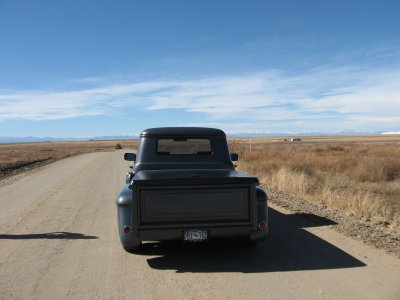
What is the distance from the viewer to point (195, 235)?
220 inches

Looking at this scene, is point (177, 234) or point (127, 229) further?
point (127, 229)

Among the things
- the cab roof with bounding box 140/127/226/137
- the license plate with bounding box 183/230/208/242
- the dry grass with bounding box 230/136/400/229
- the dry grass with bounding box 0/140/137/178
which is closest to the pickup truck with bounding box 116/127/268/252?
the license plate with bounding box 183/230/208/242

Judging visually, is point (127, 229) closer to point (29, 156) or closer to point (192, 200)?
point (192, 200)

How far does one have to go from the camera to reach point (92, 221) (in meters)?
9.05

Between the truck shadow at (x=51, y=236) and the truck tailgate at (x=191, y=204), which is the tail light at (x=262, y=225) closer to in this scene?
the truck tailgate at (x=191, y=204)

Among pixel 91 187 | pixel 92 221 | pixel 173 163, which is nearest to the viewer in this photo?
pixel 173 163

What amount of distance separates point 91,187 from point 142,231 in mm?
10227

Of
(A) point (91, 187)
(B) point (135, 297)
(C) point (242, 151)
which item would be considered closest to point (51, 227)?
(B) point (135, 297)

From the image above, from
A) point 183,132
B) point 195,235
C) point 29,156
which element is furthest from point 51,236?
point 29,156

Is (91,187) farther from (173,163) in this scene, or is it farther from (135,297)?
(135,297)

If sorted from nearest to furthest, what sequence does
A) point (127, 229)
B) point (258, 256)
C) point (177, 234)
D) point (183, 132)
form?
point (177, 234) → point (127, 229) → point (258, 256) → point (183, 132)

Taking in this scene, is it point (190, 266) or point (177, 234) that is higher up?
point (177, 234)

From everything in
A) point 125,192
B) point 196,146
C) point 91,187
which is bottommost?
point 91,187

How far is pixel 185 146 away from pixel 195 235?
255cm
